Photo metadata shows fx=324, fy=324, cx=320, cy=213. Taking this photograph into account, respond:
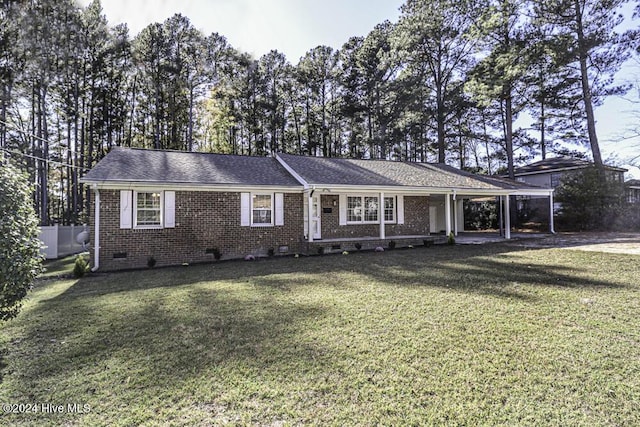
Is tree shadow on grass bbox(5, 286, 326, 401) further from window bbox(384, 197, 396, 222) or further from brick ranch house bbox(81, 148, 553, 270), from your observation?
window bbox(384, 197, 396, 222)

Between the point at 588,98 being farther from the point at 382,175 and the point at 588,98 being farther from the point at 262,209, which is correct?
the point at 262,209

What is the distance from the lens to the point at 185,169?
12.0 meters

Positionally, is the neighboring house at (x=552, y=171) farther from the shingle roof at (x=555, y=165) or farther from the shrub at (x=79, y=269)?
the shrub at (x=79, y=269)

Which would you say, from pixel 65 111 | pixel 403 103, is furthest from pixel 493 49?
pixel 65 111

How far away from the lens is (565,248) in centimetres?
1173

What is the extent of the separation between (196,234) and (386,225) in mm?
8053

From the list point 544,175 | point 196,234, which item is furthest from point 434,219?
point 196,234

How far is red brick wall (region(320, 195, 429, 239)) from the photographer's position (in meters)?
13.8

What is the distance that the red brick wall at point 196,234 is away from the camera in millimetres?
10039

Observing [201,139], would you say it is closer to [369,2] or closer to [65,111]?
[65,111]

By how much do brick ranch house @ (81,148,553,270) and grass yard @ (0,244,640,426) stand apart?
3.44m

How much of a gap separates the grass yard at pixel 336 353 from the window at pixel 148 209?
3.65 metres

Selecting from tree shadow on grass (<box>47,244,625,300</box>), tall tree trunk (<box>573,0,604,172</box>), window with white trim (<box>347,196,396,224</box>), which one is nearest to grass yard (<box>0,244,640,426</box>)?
tree shadow on grass (<box>47,244,625,300</box>)

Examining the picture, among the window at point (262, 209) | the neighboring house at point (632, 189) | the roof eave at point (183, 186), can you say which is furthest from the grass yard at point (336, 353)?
the neighboring house at point (632, 189)
